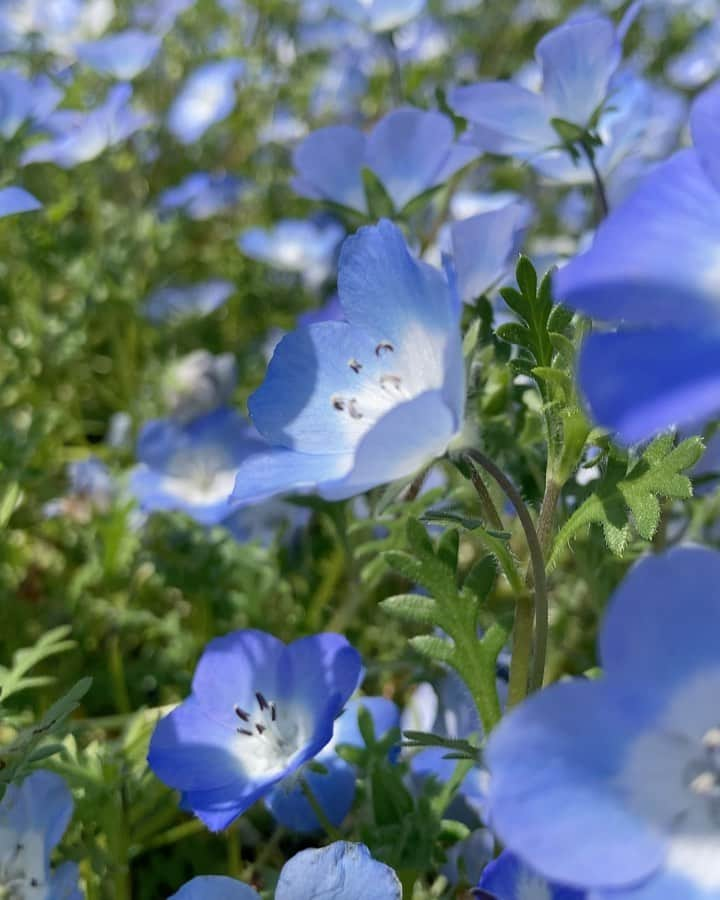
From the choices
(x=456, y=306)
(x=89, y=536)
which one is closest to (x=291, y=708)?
(x=456, y=306)

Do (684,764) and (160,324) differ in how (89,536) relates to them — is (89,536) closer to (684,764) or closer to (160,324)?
(160,324)

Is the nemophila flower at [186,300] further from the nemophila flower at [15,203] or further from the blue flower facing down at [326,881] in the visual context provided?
the blue flower facing down at [326,881]

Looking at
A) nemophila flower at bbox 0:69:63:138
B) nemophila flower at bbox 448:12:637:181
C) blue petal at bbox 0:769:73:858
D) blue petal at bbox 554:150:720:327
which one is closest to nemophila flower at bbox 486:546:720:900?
blue petal at bbox 554:150:720:327

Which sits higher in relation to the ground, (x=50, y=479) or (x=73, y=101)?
(x=73, y=101)

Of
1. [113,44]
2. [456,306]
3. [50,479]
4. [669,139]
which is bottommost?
[669,139]

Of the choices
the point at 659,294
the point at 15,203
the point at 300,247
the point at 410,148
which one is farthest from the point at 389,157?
the point at 300,247

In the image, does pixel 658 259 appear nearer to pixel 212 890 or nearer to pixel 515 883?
pixel 515 883

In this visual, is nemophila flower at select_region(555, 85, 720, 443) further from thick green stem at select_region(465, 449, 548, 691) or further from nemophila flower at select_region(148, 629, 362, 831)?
nemophila flower at select_region(148, 629, 362, 831)

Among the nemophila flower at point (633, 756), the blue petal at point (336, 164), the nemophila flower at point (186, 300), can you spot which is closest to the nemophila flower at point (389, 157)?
the blue petal at point (336, 164)
